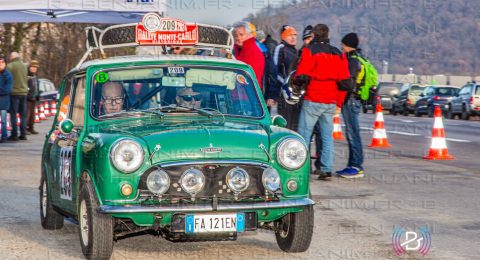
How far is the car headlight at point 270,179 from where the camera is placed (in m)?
→ 7.39

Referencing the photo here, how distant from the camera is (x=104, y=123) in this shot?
816 cm

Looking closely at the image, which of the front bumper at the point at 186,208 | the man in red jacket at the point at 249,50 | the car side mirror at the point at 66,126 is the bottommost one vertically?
the front bumper at the point at 186,208

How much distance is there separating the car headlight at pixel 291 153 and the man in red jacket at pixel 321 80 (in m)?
5.10

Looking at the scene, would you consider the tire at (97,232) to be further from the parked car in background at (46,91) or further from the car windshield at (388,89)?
the car windshield at (388,89)

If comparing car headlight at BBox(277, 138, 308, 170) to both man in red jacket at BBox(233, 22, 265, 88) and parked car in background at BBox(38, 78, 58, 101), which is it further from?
parked car in background at BBox(38, 78, 58, 101)

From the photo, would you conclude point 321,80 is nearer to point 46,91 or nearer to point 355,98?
point 355,98

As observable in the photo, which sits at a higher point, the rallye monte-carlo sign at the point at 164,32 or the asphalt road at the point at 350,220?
the rallye monte-carlo sign at the point at 164,32

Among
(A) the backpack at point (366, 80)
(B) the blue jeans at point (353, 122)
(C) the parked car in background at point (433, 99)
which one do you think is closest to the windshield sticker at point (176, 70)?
(B) the blue jeans at point (353, 122)

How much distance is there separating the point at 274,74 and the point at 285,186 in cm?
686

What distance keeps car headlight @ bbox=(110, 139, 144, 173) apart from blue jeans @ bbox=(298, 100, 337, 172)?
19.3 feet

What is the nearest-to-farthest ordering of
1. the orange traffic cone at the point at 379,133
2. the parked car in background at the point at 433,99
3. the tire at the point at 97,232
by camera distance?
the tire at the point at 97,232 < the orange traffic cone at the point at 379,133 < the parked car in background at the point at 433,99

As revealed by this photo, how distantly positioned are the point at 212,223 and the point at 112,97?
1.73 metres

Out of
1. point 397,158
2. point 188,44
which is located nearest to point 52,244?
point 188,44

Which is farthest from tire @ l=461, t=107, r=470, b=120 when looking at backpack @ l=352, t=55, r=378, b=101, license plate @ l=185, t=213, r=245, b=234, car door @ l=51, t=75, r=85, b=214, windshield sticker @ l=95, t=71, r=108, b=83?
license plate @ l=185, t=213, r=245, b=234
